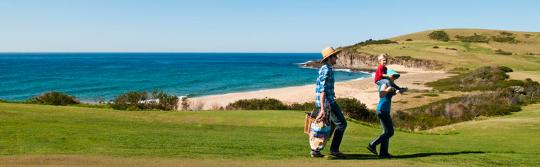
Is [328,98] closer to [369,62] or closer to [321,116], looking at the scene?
[321,116]

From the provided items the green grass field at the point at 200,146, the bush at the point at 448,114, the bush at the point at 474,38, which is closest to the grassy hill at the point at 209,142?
the green grass field at the point at 200,146

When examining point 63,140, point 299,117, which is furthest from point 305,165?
point 299,117

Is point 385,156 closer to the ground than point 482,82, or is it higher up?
closer to the ground

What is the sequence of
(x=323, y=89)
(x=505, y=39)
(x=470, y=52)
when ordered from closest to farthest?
1. (x=323, y=89)
2. (x=470, y=52)
3. (x=505, y=39)

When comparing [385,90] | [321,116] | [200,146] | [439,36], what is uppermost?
[439,36]

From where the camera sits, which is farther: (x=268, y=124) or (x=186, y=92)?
(x=186, y=92)

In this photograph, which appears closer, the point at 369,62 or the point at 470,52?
the point at 470,52

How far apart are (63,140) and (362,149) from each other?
6956 millimetres

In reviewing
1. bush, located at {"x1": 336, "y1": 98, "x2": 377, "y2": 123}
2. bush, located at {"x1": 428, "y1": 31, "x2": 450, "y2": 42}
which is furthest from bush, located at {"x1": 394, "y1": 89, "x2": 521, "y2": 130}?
bush, located at {"x1": 428, "y1": 31, "x2": 450, "y2": 42}

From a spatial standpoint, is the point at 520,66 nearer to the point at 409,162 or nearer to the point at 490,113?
the point at 490,113

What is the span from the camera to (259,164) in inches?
364

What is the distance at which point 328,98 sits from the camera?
9.91m

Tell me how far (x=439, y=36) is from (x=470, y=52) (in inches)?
2151

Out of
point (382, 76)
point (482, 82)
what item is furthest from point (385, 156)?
point (482, 82)
